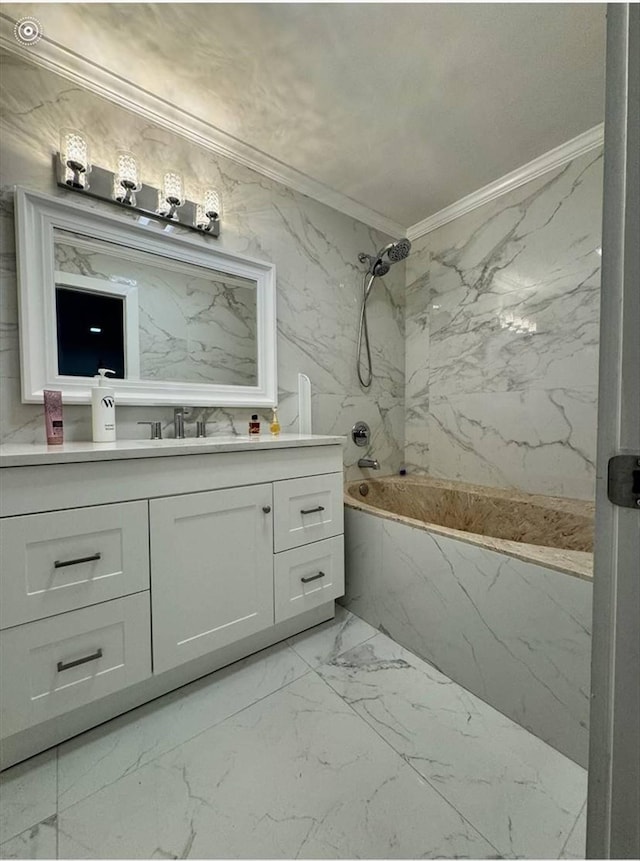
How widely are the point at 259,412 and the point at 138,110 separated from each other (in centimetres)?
134

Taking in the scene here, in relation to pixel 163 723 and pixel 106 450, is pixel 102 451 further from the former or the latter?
pixel 163 723

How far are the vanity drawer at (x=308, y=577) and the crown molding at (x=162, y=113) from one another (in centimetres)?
185

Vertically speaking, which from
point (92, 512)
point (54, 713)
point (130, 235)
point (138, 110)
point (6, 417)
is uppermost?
point (138, 110)

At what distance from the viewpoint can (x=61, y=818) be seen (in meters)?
0.83

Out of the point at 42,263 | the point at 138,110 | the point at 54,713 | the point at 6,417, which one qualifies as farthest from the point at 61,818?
the point at 138,110

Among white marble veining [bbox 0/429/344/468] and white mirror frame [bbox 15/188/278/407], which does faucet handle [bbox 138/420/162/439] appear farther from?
white marble veining [bbox 0/429/344/468]

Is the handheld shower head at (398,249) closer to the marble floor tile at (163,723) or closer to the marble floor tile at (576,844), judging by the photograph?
the marble floor tile at (163,723)

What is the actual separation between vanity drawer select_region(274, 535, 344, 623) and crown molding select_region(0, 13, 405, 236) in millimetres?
1854

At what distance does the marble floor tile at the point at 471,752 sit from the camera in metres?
0.82

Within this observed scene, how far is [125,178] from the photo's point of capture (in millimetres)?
1373

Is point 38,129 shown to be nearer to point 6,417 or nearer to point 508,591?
point 6,417

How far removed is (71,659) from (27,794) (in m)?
0.30

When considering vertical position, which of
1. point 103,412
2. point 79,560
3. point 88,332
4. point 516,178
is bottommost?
point 79,560

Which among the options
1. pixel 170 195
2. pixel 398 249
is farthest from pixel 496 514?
pixel 170 195
